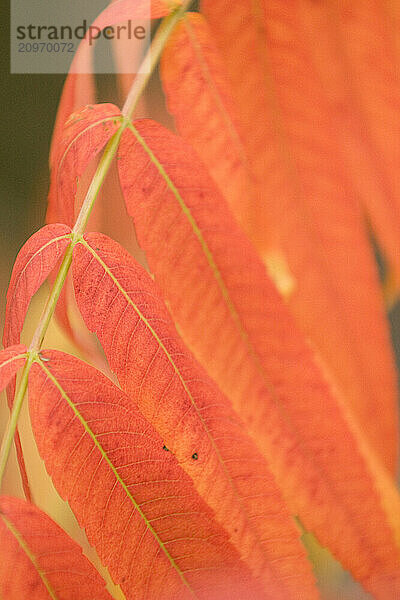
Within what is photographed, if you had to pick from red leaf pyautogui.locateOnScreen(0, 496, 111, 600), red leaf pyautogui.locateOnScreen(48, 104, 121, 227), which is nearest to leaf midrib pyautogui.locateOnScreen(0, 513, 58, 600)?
red leaf pyautogui.locateOnScreen(0, 496, 111, 600)

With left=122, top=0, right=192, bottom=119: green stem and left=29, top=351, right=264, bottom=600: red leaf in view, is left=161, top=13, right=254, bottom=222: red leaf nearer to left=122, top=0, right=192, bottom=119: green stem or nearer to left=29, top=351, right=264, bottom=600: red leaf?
left=122, top=0, right=192, bottom=119: green stem

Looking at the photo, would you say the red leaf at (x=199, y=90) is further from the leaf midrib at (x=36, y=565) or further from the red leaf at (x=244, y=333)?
the leaf midrib at (x=36, y=565)

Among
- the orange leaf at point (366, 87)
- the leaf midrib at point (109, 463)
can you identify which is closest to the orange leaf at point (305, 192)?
the orange leaf at point (366, 87)

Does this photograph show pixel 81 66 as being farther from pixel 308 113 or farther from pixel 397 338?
pixel 397 338

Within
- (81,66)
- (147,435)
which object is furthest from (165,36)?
(147,435)

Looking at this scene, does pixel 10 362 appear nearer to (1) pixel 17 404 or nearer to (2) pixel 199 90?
(1) pixel 17 404

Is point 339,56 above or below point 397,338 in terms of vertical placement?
above
